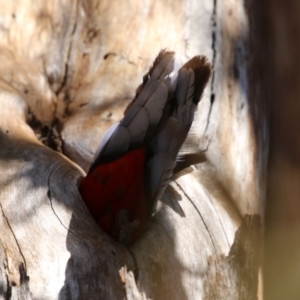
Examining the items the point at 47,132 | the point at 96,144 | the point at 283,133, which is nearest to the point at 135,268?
the point at 96,144

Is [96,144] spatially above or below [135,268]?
above

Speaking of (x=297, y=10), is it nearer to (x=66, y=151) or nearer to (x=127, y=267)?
(x=66, y=151)

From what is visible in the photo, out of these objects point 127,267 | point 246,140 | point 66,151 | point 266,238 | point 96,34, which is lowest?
point 127,267

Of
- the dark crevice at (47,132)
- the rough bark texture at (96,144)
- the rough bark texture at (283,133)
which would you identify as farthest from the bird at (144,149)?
the rough bark texture at (283,133)

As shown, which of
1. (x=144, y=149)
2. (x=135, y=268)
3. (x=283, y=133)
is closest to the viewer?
(x=135, y=268)

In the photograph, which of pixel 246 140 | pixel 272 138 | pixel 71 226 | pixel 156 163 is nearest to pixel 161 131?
pixel 156 163

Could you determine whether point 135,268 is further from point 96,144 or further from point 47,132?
point 47,132
